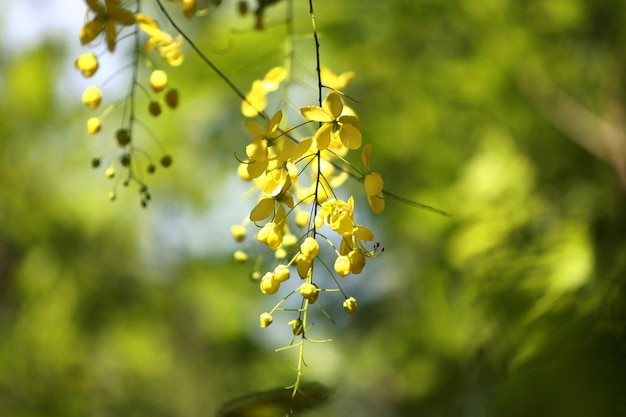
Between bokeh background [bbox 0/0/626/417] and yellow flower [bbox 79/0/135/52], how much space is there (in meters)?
0.20

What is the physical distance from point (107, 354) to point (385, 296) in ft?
3.65

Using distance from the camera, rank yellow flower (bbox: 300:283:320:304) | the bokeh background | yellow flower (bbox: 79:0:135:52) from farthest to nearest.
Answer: the bokeh background → yellow flower (bbox: 79:0:135:52) → yellow flower (bbox: 300:283:320:304)

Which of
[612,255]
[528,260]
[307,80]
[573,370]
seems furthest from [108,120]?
[573,370]

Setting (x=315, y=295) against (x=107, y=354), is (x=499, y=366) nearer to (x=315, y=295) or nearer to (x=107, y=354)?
(x=315, y=295)

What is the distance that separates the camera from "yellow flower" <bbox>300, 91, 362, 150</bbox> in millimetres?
519

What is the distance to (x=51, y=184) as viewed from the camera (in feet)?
8.16

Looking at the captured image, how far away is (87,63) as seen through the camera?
0.68 m

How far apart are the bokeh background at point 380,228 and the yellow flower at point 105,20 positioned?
0.65 ft

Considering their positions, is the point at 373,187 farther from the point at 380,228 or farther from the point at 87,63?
the point at 380,228

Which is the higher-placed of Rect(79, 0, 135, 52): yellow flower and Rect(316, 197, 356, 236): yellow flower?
Rect(79, 0, 135, 52): yellow flower

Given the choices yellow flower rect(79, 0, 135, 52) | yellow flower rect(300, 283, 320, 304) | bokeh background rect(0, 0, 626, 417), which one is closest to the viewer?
yellow flower rect(300, 283, 320, 304)

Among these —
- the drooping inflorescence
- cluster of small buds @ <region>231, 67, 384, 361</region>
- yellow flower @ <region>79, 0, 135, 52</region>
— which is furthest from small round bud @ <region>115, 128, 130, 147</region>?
cluster of small buds @ <region>231, 67, 384, 361</region>

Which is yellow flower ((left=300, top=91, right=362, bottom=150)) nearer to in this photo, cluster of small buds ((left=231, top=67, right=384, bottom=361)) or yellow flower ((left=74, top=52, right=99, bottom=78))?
cluster of small buds ((left=231, top=67, right=384, bottom=361))

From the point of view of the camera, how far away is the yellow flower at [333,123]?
1.70 feet
